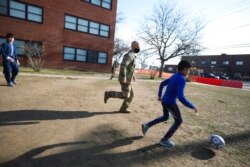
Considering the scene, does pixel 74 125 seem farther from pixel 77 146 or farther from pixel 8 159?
pixel 8 159

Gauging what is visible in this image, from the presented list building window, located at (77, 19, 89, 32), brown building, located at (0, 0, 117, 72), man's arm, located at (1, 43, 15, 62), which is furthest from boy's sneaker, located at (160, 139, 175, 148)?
building window, located at (77, 19, 89, 32)

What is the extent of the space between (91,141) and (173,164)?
61.0 inches

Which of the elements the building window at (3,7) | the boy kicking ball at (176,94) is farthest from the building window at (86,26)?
the boy kicking ball at (176,94)

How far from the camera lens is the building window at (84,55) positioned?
24.4 meters

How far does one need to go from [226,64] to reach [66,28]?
58549mm

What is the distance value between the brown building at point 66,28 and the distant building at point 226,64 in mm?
38385

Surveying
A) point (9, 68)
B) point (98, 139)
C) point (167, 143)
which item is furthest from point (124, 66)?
point (9, 68)

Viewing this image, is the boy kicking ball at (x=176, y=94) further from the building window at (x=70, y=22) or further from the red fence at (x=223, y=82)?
the red fence at (x=223, y=82)

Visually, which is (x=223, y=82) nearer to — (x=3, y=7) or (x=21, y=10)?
(x=21, y=10)

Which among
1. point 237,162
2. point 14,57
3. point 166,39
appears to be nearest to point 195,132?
point 237,162

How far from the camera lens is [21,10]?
20891 mm

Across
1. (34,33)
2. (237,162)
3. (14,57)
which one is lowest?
(237,162)

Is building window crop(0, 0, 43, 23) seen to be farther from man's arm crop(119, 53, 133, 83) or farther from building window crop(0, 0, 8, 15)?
man's arm crop(119, 53, 133, 83)

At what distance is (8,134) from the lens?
13.4 ft
